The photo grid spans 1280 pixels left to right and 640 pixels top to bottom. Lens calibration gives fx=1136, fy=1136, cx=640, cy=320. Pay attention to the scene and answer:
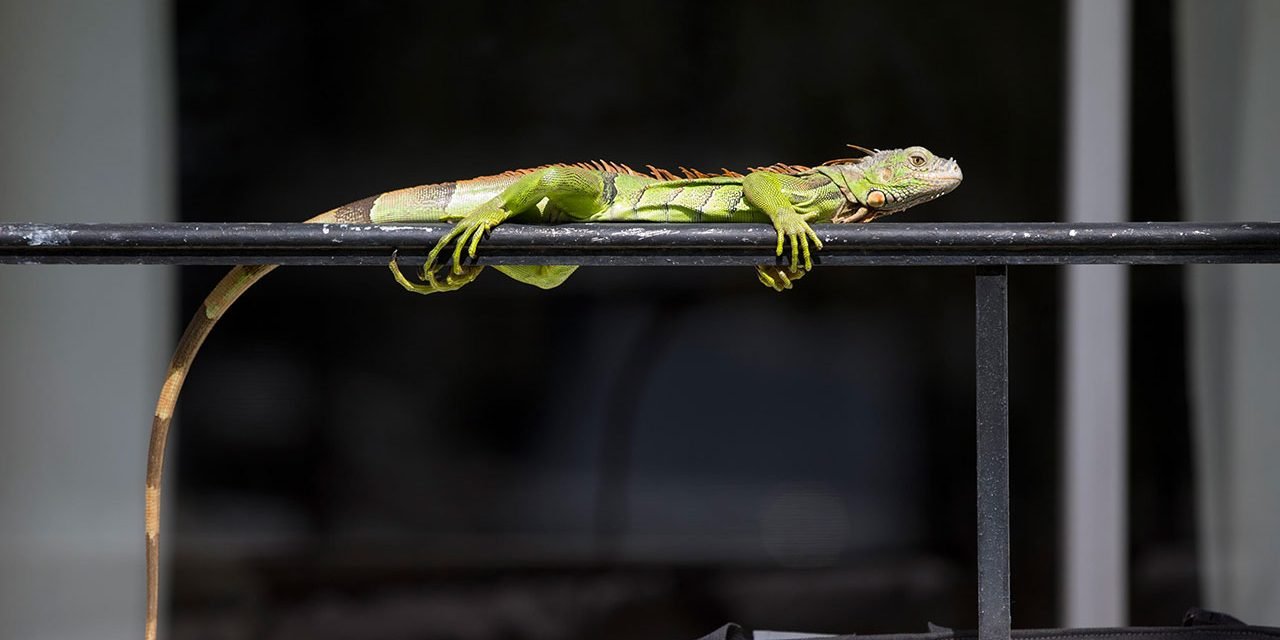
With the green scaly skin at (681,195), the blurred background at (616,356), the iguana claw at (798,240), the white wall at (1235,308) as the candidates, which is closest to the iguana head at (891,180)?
the green scaly skin at (681,195)

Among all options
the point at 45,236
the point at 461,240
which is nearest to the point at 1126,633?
the point at 461,240

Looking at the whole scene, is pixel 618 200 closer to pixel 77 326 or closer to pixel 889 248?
pixel 889 248

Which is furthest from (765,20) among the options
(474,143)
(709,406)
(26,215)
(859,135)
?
(26,215)

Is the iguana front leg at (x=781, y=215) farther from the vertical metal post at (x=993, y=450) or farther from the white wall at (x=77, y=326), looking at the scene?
the white wall at (x=77, y=326)

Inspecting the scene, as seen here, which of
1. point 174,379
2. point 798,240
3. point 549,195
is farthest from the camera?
point 549,195

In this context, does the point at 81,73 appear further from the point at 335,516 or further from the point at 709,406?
the point at 709,406

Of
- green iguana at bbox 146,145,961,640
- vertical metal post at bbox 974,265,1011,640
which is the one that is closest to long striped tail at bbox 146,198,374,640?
green iguana at bbox 146,145,961,640

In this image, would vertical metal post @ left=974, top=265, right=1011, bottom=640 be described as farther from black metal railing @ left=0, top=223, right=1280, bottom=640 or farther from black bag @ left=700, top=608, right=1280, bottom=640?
black bag @ left=700, top=608, right=1280, bottom=640
